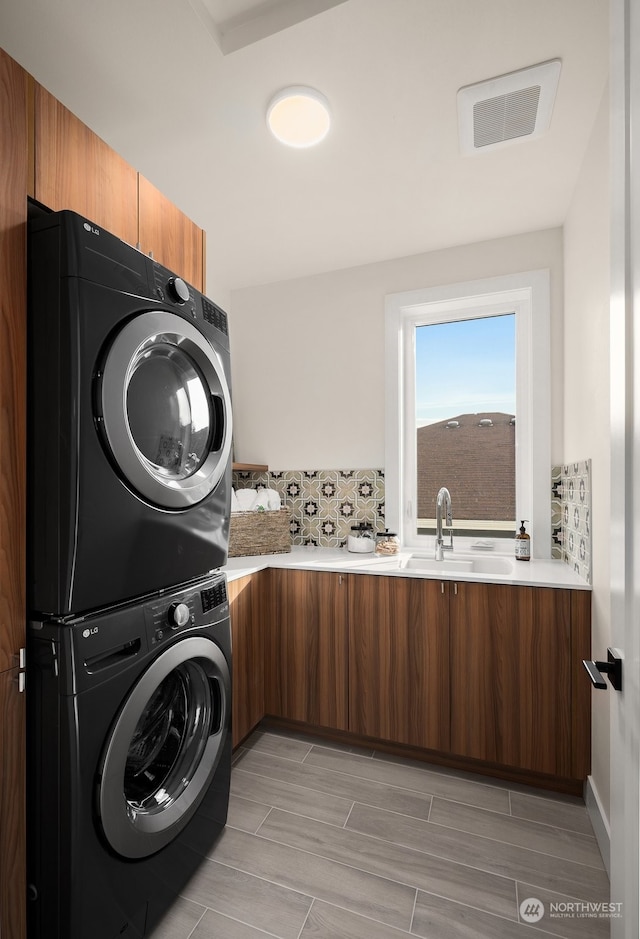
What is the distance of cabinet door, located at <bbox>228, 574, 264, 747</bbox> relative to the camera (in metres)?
1.99

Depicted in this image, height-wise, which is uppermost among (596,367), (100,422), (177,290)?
(177,290)

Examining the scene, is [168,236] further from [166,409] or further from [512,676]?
[512,676]

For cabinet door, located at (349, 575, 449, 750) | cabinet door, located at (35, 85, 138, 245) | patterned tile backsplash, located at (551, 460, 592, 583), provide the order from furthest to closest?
cabinet door, located at (349, 575, 449, 750)
patterned tile backsplash, located at (551, 460, 592, 583)
cabinet door, located at (35, 85, 138, 245)

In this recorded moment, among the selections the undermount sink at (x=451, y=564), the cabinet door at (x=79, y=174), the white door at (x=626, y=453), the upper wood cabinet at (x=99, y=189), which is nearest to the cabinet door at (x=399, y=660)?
→ the undermount sink at (x=451, y=564)

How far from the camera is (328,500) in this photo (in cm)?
281

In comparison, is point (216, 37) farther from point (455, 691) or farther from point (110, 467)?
point (455, 691)

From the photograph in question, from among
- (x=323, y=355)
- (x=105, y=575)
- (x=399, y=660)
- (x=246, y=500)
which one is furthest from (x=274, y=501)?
(x=105, y=575)

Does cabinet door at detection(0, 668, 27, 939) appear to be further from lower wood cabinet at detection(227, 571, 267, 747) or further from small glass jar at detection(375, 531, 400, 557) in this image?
small glass jar at detection(375, 531, 400, 557)

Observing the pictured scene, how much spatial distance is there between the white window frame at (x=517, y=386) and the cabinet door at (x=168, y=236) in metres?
1.33

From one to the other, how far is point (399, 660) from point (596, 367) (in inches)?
55.7

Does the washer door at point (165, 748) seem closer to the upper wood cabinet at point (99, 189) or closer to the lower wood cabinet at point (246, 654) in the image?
the lower wood cabinet at point (246, 654)

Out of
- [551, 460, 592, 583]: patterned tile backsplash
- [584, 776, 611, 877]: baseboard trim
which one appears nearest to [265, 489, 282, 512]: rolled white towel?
[551, 460, 592, 583]: patterned tile backsplash

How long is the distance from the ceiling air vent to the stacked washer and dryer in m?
1.16

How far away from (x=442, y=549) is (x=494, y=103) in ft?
6.09
